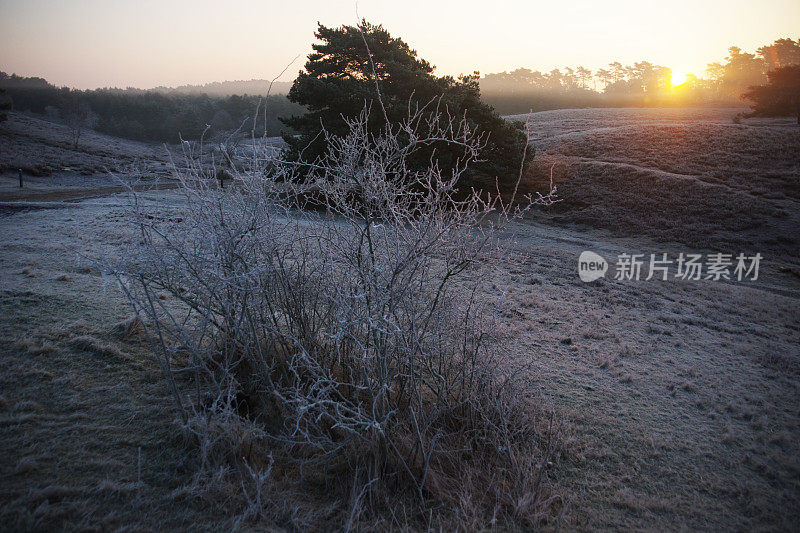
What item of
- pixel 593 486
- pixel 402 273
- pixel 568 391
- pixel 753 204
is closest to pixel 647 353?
pixel 568 391

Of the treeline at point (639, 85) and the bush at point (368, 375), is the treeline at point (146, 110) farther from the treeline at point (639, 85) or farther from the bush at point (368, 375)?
the bush at point (368, 375)

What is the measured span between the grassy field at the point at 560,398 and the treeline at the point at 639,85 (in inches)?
1842

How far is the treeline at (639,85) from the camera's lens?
56500mm

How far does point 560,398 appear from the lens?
4.71 m

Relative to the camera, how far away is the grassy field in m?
2.90

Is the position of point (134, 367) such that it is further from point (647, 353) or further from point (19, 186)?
point (19, 186)

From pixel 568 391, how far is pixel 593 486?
1449 mm
